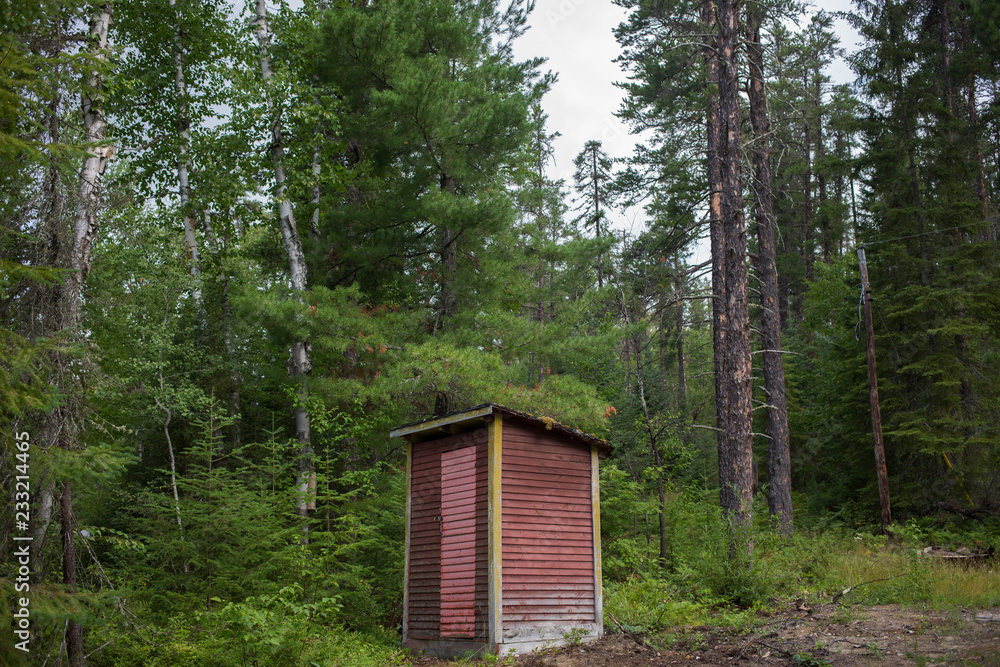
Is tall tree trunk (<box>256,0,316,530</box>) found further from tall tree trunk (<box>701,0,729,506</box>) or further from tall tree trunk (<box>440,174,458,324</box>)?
tall tree trunk (<box>701,0,729,506</box>)

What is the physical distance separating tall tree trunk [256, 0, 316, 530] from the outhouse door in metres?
3.74

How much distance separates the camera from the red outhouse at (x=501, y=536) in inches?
350

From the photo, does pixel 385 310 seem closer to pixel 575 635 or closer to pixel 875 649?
pixel 575 635

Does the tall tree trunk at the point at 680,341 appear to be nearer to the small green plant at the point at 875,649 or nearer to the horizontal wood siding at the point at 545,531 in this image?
the horizontal wood siding at the point at 545,531

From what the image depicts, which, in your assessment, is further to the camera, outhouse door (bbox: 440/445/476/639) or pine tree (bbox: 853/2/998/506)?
pine tree (bbox: 853/2/998/506)

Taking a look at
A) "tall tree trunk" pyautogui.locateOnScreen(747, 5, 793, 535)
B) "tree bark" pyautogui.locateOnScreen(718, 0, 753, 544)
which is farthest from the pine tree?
"tree bark" pyautogui.locateOnScreen(718, 0, 753, 544)

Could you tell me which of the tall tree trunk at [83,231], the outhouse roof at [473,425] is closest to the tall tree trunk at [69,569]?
the tall tree trunk at [83,231]

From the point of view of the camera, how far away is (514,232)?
15.6 m

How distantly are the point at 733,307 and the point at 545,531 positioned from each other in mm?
5434

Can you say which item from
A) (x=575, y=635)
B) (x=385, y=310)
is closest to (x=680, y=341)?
(x=385, y=310)

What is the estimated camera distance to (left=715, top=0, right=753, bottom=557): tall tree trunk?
37.6 feet

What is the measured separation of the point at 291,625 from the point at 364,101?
40.6 feet

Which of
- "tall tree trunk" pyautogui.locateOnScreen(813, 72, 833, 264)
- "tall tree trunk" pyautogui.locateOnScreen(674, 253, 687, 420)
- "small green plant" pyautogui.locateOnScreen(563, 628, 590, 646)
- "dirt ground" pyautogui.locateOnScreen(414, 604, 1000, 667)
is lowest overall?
"small green plant" pyautogui.locateOnScreen(563, 628, 590, 646)

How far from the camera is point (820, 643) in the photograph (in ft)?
23.8
